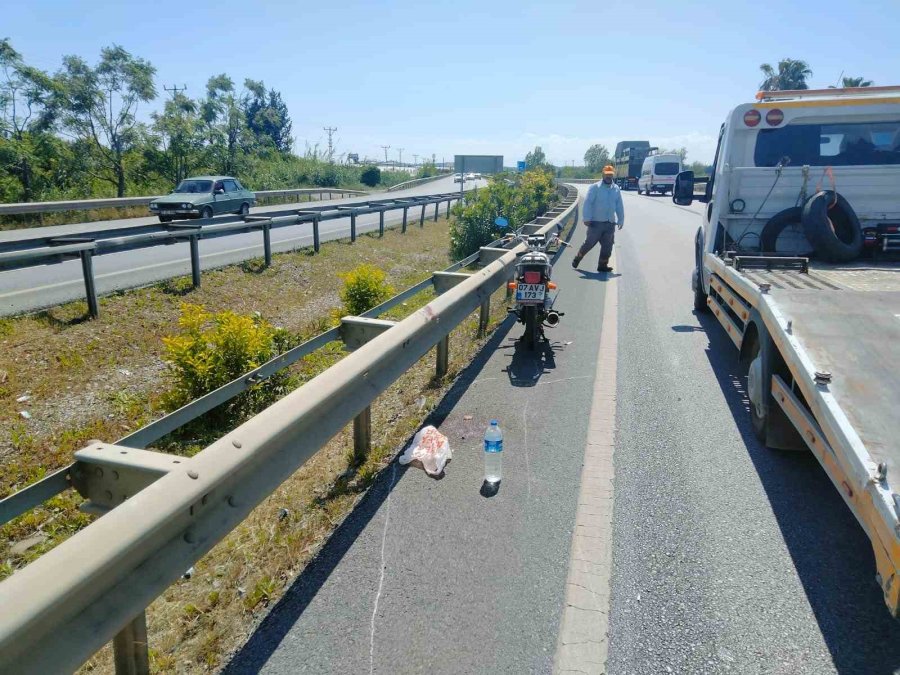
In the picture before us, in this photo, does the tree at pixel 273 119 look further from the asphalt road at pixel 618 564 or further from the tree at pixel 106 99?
the asphalt road at pixel 618 564

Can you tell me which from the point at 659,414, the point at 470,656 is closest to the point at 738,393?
the point at 659,414

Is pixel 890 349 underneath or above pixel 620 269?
above

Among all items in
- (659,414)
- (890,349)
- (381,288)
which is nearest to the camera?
(890,349)

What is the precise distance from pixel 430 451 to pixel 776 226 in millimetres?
5112

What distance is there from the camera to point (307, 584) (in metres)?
3.05

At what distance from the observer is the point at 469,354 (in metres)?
6.85

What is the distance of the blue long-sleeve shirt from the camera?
40.9ft

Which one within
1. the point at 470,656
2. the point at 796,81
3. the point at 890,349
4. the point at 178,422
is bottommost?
the point at 470,656

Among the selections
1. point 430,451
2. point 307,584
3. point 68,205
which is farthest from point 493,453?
point 68,205

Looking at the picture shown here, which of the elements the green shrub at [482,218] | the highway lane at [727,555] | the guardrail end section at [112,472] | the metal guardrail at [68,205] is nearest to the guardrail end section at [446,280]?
the highway lane at [727,555]

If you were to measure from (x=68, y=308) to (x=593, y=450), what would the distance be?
675 cm

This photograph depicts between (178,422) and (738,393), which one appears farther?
(738,393)

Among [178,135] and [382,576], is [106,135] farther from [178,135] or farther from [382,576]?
[382,576]

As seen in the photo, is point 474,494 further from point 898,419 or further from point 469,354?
point 469,354
